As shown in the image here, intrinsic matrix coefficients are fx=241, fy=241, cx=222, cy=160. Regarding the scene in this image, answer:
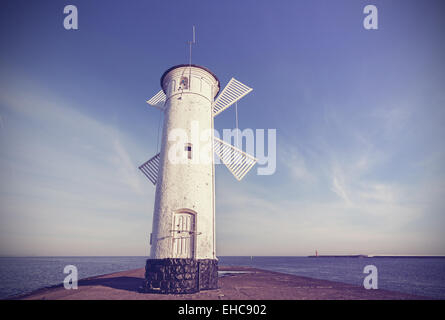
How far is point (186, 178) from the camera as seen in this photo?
10148mm

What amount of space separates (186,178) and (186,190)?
0.51 m

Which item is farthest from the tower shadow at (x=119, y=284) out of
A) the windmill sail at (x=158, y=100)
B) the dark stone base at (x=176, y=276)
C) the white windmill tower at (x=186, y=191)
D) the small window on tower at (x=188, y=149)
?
the windmill sail at (x=158, y=100)

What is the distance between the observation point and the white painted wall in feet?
32.0

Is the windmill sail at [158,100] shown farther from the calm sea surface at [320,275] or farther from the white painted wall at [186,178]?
the calm sea surface at [320,275]

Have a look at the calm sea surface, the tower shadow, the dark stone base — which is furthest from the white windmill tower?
the calm sea surface

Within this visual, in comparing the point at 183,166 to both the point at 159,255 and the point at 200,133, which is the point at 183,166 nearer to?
the point at 200,133

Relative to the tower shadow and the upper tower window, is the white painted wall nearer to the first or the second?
the upper tower window

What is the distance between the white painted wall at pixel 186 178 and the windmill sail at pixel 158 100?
5.03 feet

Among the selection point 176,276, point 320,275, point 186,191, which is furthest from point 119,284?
point 320,275

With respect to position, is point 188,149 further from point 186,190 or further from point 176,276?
point 176,276
